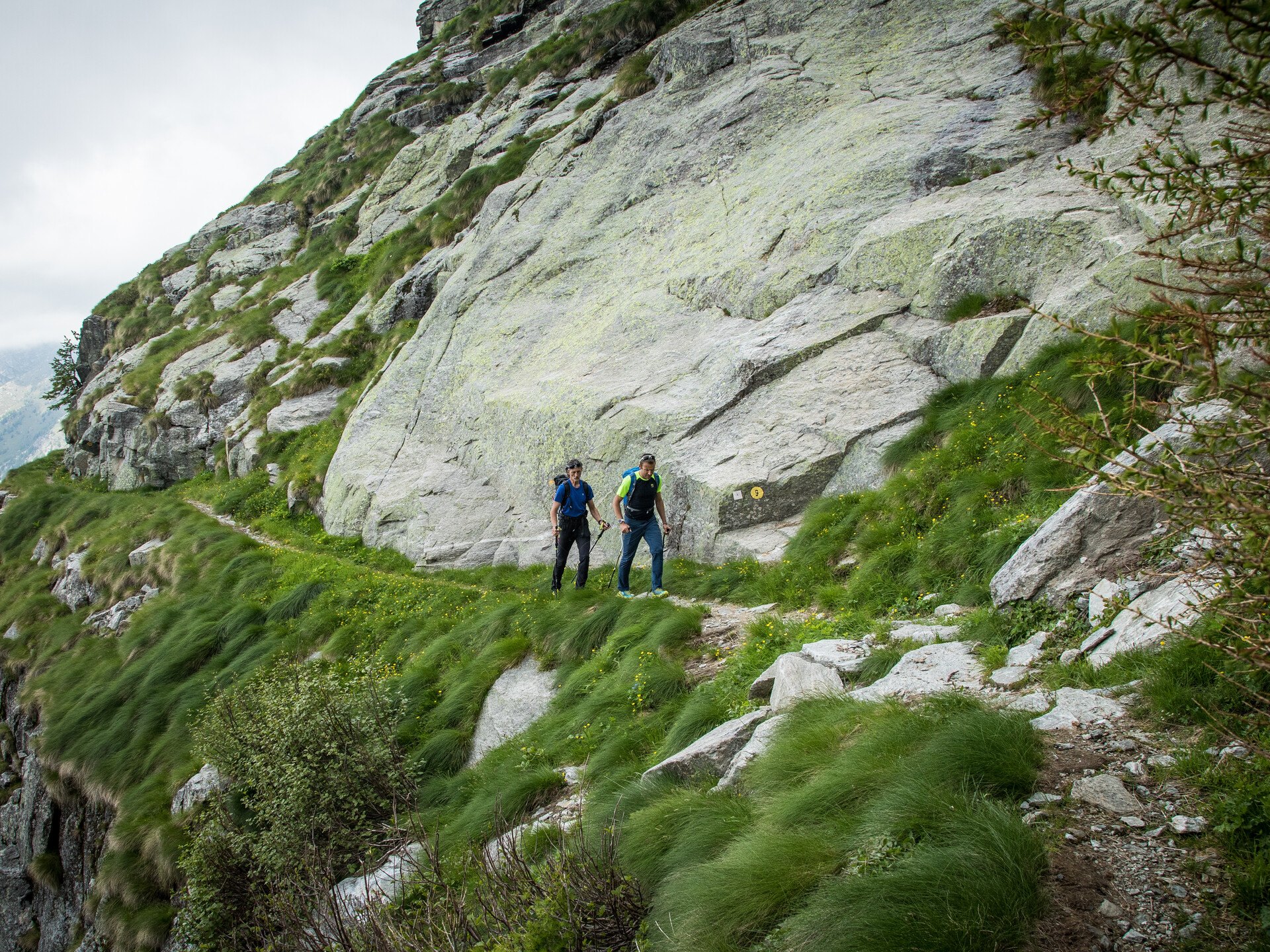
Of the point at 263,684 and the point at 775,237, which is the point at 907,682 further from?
the point at 775,237

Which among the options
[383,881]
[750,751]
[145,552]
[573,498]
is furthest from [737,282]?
[145,552]

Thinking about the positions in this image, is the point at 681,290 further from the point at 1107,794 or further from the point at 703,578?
the point at 1107,794

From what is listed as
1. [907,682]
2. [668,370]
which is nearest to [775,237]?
[668,370]

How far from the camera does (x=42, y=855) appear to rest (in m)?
16.2

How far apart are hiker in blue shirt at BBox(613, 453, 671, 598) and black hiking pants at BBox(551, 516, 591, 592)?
1148 millimetres

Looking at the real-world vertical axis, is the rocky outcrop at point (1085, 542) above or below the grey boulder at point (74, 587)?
below

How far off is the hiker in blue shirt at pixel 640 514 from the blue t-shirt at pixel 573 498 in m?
1.15

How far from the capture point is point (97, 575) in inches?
965

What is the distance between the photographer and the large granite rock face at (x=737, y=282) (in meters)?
11.9

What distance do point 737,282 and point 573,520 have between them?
702 cm

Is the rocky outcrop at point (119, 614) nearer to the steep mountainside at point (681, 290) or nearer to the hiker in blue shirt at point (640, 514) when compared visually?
the steep mountainside at point (681, 290)

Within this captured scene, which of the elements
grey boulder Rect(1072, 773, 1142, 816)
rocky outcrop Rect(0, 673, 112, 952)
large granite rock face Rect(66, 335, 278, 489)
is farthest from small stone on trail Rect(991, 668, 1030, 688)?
large granite rock face Rect(66, 335, 278, 489)

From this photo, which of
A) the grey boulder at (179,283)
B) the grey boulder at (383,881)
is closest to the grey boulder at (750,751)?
the grey boulder at (383,881)

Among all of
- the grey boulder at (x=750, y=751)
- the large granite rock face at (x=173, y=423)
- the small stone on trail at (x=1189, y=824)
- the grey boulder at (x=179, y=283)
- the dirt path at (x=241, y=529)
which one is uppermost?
the grey boulder at (x=179, y=283)
